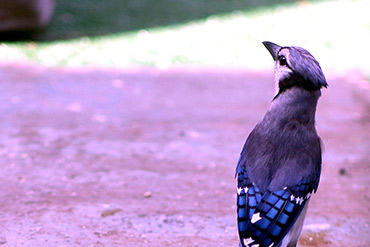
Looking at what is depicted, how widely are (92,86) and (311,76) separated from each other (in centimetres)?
339

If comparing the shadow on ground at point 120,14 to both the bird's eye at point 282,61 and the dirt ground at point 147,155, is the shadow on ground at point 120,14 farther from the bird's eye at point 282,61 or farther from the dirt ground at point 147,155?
the bird's eye at point 282,61

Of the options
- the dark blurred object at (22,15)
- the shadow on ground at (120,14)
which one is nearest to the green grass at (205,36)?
the shadow on ground at (120,14)

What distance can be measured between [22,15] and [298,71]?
493 cm

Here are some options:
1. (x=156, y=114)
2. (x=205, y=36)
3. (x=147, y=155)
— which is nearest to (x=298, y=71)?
(x=147, y=155)

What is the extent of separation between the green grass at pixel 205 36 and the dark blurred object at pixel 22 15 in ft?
0.66

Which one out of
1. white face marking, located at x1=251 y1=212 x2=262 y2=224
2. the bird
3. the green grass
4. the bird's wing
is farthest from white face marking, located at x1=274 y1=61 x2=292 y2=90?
the green grass

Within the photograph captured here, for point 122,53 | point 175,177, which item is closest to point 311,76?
point 175,177

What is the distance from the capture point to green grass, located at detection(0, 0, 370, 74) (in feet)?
21.7

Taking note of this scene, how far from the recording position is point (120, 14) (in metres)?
7.79

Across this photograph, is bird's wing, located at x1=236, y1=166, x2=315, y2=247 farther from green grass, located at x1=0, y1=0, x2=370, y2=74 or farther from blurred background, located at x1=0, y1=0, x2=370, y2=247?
green grass, located at x1=0, y1=0, x2=370, y2=74

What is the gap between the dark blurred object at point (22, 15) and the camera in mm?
6832

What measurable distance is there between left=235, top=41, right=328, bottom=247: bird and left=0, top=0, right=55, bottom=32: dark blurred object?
4580 millimetres

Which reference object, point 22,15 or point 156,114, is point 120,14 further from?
point 156,114

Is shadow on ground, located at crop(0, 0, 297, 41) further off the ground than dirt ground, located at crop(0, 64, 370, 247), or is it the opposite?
shadow on ground, located at crop(0, 0, 297, 41)
